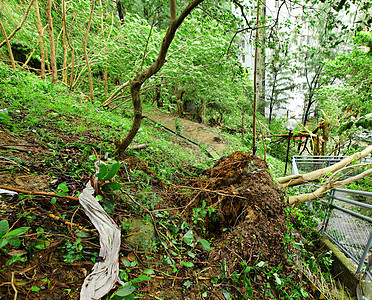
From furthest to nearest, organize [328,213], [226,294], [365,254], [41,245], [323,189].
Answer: [323,189], [328,213], [365,254], [226,294], [41,245]

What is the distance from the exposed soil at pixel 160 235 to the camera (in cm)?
125

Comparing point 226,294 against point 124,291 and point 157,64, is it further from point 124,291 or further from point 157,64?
point 157,64

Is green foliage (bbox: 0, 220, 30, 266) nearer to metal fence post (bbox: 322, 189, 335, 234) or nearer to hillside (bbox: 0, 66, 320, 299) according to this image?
hillside (bbox: 0, 66, 320, 299)

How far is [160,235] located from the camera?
1920 millimetres

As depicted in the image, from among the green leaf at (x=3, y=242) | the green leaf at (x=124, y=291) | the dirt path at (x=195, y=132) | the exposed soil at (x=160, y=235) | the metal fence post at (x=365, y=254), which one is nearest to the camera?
the green leaf at (x=3, y=242)

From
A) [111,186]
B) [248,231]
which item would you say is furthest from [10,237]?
[248,231]

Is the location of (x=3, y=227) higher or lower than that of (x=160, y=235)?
higher

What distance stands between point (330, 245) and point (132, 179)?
353 cm

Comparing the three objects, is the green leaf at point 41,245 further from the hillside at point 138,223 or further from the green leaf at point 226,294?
the green leaf at point 226,294

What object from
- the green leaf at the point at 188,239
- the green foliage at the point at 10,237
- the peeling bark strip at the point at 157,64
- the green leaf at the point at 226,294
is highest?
the peeling bark strip at the point at 157,64

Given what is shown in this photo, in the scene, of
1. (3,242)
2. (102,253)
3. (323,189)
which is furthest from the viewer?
(323,189)

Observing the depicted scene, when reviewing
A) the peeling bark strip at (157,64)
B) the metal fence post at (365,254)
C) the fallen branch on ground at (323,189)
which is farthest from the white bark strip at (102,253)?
the fallen branch on ground at (323,189)

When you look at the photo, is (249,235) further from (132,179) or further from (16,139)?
(16,139)

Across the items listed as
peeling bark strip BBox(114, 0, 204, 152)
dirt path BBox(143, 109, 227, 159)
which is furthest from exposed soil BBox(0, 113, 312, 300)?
dirt path BBox(143, 109, 227, 159)
